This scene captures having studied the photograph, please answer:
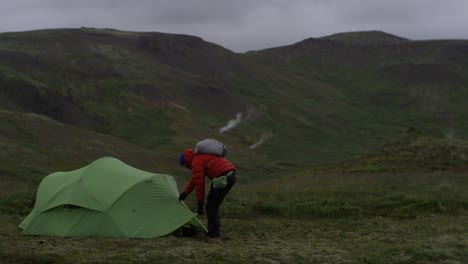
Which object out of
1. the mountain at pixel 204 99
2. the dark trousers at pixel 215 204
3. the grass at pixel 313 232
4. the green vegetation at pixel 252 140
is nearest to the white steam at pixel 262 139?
the mountain at pixel 204 99

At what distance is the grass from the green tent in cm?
52

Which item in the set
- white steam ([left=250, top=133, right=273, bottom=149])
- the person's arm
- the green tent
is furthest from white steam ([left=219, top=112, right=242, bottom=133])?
the person's arm

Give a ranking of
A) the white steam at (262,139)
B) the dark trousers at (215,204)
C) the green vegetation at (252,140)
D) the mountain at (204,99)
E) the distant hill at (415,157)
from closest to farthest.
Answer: the green vegetation at (252,140)
the dark trousers at (215,204)
the distant hill at (415,157)
the mountain at (204,99)
the white steam at (262,139)

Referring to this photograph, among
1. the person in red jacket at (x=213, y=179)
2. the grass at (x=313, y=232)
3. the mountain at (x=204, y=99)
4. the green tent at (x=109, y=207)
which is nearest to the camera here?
the grass at (x=313, y=232)

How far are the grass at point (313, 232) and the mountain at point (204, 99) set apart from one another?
4501 centimetres

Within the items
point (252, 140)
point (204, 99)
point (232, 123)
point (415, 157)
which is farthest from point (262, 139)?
point (415, 157)

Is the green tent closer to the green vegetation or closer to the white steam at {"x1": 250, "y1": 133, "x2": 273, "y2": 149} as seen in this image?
the green vegetation

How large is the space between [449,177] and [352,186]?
503 cm

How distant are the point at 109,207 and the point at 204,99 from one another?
4709 inches

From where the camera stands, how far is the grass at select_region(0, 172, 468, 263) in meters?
11.5

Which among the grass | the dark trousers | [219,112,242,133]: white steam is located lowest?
[219,112,242,133]: white steam

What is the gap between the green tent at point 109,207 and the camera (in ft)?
47.6

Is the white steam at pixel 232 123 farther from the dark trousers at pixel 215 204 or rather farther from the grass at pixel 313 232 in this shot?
the dark trousers at pixel 215 204

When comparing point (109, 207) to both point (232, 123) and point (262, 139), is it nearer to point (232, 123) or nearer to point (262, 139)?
point (262, 139)
